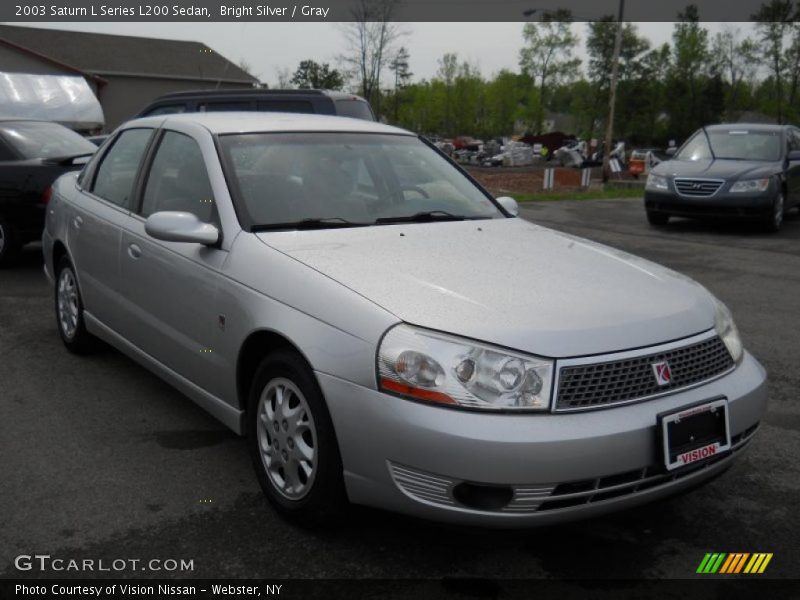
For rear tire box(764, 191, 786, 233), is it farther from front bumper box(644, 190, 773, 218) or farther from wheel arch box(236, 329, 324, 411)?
wheel arch box(236, 329, 324, 411)

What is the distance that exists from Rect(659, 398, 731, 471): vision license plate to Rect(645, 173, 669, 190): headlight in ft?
35.0

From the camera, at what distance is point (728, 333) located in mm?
3320

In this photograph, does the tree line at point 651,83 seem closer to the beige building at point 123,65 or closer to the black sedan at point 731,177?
the beige building at point 123,65

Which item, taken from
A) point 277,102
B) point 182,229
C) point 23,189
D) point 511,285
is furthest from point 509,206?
point 277,102

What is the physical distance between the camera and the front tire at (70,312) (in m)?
5.30

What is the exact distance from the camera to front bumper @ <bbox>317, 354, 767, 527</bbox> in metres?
2.59

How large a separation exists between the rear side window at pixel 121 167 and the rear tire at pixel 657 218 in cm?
1016

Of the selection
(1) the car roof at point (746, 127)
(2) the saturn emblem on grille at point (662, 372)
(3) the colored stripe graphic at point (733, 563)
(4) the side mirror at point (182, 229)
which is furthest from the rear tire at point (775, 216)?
(4) the side mirror at point (182, 229)

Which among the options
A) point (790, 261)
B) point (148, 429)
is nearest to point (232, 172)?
point (148, 429)

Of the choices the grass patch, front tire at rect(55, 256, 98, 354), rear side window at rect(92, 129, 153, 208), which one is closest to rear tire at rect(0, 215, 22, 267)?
front tire at rect(55, 256, 98, 354)

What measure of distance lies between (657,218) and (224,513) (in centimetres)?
1160

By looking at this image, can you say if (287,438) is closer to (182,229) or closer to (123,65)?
(182,229)

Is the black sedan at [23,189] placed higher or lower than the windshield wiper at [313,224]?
lower

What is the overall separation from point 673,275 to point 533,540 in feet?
4.27
